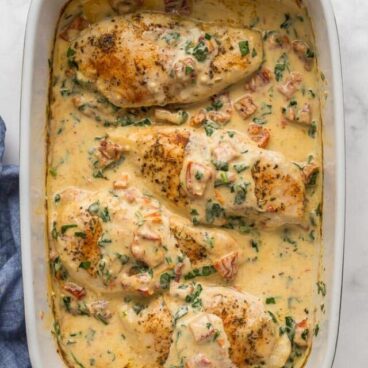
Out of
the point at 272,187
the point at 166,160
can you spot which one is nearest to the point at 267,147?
the point at 272,187

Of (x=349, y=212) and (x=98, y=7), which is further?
(x=349, y=212)

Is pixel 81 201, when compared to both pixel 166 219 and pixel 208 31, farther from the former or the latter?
pixel 208 31

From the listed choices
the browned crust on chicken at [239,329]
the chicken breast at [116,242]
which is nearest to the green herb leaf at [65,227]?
the chicken breast at [116,242]

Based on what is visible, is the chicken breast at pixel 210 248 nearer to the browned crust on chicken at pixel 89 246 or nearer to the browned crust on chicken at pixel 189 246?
the browned crust on chicken at pixel 189 246

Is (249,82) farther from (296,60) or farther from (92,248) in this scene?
(92,248)

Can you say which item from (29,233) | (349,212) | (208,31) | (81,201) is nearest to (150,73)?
(208,31)

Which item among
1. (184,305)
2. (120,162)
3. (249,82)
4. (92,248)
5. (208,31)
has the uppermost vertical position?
(208,31)

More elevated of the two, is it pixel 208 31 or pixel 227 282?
pixel 208 31

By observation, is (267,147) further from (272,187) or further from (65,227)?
(65,227)
